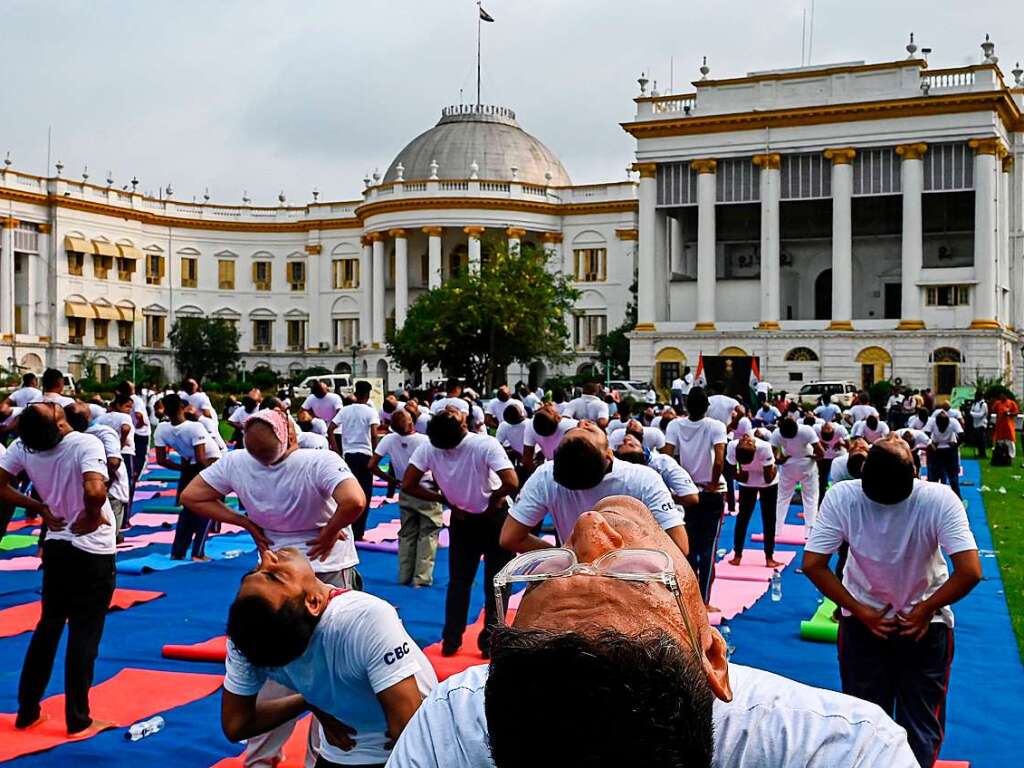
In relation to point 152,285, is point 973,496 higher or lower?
lower

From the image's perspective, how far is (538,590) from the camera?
1651 millimetres

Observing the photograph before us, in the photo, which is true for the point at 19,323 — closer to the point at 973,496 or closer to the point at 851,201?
the point at 851,201

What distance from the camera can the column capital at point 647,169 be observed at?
5278 cm

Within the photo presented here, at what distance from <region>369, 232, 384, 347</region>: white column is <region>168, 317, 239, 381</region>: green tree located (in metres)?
8.88

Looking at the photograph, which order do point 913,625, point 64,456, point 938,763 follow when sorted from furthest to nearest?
point 64,456
point 938,763
point 913,625

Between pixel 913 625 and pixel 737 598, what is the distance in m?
6.12

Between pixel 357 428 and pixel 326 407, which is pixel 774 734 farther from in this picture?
pixel 326 407

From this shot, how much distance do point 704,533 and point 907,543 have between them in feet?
15.2

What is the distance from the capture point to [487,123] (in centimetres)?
7419

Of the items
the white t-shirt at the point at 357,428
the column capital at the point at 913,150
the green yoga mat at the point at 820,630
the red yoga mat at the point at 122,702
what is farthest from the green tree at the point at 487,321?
the red yoga mat at the point at 122,702

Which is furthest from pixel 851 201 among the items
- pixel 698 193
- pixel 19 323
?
pixel 19 323

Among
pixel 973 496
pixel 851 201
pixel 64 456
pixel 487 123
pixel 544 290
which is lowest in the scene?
pixel 973 496

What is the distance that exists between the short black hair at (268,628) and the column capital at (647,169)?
50.3m

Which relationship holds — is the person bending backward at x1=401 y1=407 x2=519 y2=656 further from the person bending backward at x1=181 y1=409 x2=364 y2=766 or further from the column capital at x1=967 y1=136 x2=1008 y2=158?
the column capital at x1=967 y1=136 x2=1008 y2=158
